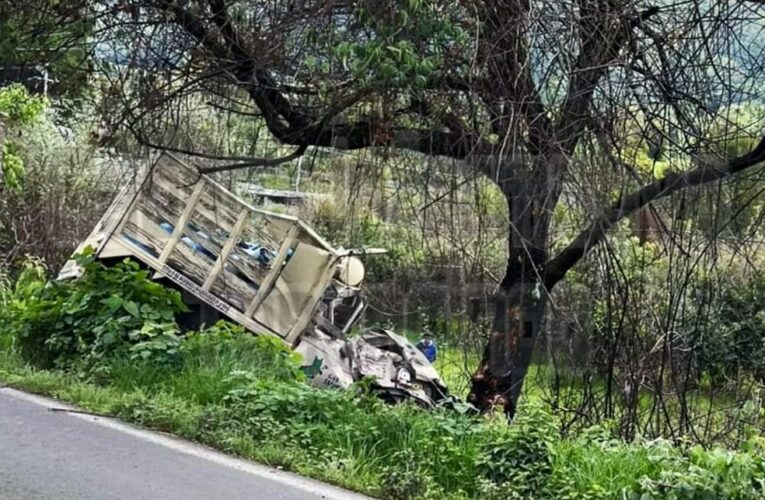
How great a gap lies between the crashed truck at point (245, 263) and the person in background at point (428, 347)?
0.18 m

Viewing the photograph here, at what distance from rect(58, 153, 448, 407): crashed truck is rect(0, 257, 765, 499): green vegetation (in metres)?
1.67

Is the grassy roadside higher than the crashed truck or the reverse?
the reverse

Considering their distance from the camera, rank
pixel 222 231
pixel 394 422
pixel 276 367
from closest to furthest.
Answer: pixel 394 422 → pixel 276 367 → pixel 222 231

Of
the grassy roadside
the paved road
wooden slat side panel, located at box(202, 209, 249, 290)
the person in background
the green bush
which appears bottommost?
the paved road

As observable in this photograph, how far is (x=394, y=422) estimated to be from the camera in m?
6.02

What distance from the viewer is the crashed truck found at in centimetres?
1050

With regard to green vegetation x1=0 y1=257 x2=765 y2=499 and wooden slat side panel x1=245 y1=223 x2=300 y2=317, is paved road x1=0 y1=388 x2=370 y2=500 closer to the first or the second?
green vegetation x1=0 y1=257 x2=765 y2=499

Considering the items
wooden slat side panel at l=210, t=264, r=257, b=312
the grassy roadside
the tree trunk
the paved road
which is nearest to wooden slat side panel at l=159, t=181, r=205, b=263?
wooden slat side panel at l=210, t=264, r=257, b=312

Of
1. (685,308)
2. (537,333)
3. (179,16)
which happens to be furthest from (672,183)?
(179,16)

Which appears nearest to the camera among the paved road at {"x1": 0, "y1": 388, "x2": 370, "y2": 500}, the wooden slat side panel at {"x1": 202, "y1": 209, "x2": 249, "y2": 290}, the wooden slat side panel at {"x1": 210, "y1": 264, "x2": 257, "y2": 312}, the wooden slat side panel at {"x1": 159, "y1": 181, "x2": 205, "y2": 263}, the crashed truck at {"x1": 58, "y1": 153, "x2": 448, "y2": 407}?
the paved road at {"x1": 0, "y1": 388, "x2": 370, "y2": 500}

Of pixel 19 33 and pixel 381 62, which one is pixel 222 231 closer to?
pixel 19 33

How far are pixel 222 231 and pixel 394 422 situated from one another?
525 cm

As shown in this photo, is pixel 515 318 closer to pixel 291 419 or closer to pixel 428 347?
pixel 428 347

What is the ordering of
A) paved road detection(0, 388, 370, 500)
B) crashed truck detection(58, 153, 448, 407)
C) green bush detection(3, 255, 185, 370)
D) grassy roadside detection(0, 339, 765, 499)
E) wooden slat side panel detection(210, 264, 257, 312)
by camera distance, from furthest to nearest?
wooden slat side panel detection(210, 264, 257, 312)
crashed truck detection(58, 153, 448, 407)
green bush detection(3, 255, 185, 370)
paved road detection(0, 388, 370, 500)
grassy roadside detection(0, 339, 765, 499)
